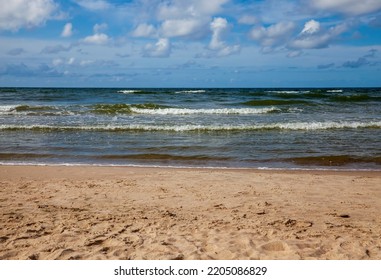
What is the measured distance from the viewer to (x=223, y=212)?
5348mm

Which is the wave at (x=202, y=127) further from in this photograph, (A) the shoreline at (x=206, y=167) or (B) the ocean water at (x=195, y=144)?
(A) the shoreline at (x=206, y=167)

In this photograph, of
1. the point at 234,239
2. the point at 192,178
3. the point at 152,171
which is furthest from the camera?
the point at 152,171

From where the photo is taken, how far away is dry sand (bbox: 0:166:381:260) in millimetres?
3957

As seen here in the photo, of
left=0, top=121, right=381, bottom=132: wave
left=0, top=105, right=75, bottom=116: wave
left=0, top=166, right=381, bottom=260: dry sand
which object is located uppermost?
left=0, top=105, right=75, bottom=116: wave

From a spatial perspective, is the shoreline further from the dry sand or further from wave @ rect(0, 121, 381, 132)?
wave @ rect(0, 121, 381, 132)

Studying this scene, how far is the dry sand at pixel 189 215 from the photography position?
396cm

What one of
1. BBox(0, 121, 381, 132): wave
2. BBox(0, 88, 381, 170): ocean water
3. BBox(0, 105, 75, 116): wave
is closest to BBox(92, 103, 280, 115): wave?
BBox(0, 105, 75, 116): wave

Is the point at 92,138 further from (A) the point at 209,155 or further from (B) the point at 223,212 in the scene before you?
(B) the point at 223,212

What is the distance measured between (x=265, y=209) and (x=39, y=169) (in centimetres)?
588

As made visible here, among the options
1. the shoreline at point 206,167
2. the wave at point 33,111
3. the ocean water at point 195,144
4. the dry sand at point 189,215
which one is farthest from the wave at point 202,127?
the dry sand at point 189,215

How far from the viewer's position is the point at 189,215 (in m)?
5.21

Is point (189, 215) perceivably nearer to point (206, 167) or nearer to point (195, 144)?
point (206, 167)
